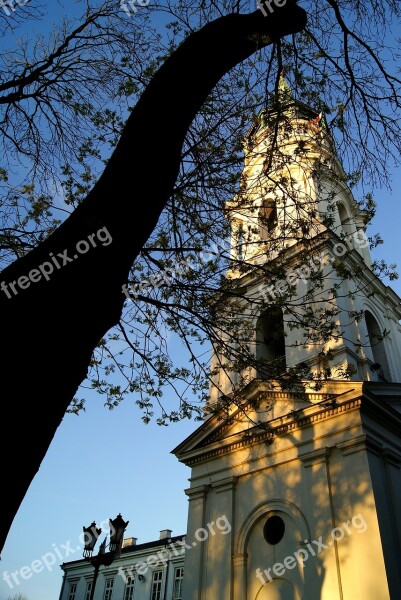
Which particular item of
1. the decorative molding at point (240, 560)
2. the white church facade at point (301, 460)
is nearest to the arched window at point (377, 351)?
the white church facade at point (301, 460)

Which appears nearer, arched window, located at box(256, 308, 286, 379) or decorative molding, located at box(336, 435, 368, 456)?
decorative molding, located at box(336, 435, 368, 456)

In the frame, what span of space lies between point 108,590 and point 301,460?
25.8m

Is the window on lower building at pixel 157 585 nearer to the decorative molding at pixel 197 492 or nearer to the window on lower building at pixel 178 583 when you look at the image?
the window on lower building at pixel 178 583

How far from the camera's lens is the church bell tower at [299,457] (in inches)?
376

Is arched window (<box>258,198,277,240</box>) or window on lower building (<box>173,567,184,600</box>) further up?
arched window (<box>258,198,277,240</box>)

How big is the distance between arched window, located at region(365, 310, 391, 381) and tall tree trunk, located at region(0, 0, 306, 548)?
43.8 feet

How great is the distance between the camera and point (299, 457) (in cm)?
1299

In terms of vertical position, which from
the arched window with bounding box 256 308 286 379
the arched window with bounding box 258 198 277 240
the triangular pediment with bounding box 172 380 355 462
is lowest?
the triangular pediment with bounding box 172 380 355 462

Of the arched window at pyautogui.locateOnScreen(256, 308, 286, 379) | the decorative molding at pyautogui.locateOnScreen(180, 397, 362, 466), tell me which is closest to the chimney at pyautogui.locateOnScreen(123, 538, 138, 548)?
the decorative molding at pyautogui.locateOnScreen(180, 397, 362, 466)

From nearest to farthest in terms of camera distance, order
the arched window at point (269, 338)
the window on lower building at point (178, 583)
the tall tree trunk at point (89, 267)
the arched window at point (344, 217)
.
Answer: the tall tree trunk at point (89, 267) → the arched window at point (269, 338) → the arched window at point (344, 217) → the window on lower building at point (178, 583)

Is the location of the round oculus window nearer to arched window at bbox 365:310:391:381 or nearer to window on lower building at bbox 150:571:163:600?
arched window at bbox 365:310:391:381

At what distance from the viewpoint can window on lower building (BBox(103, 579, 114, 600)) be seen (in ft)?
104

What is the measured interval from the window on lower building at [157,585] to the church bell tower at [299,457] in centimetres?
1726

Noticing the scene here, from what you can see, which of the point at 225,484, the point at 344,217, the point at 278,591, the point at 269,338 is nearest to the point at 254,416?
the point at 225,484
